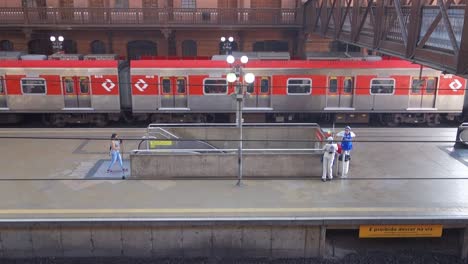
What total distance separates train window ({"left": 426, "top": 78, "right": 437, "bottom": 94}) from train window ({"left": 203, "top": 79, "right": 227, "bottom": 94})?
10.0 metres

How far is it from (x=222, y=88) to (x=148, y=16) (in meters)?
11.0

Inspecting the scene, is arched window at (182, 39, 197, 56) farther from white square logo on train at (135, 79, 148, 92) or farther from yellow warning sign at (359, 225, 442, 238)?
yellow warning sign at (359, 225, 442, 238)

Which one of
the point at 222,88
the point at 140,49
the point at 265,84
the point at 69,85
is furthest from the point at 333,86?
the point at 140,49

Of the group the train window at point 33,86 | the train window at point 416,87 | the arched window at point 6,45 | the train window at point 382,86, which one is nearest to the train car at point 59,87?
the train window at point 33,86

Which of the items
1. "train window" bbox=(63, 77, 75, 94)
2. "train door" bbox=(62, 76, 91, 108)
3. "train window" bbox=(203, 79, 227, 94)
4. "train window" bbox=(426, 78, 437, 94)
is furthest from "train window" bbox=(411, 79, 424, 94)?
"train window" bbox=(63, 77, 75, 94)

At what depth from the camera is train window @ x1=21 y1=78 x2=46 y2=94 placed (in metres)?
21.9

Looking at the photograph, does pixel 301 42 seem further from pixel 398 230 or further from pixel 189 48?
pixel 398 230

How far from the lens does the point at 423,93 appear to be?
2219 centimetres

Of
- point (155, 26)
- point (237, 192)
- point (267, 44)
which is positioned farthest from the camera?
point (267, 44)

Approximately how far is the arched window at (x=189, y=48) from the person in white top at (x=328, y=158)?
65.6 feet

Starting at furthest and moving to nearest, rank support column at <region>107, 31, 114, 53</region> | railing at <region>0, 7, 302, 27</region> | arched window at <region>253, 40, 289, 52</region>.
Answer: arched window at <region>253, 40, 289, 52</region> → support column at <region>107, 31, 114, 53</region> → railing at <region>0, 7, 302, 27</region>

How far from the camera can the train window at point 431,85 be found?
2200 cm

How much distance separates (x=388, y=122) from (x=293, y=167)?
10344mm

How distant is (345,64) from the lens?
21.9 m
